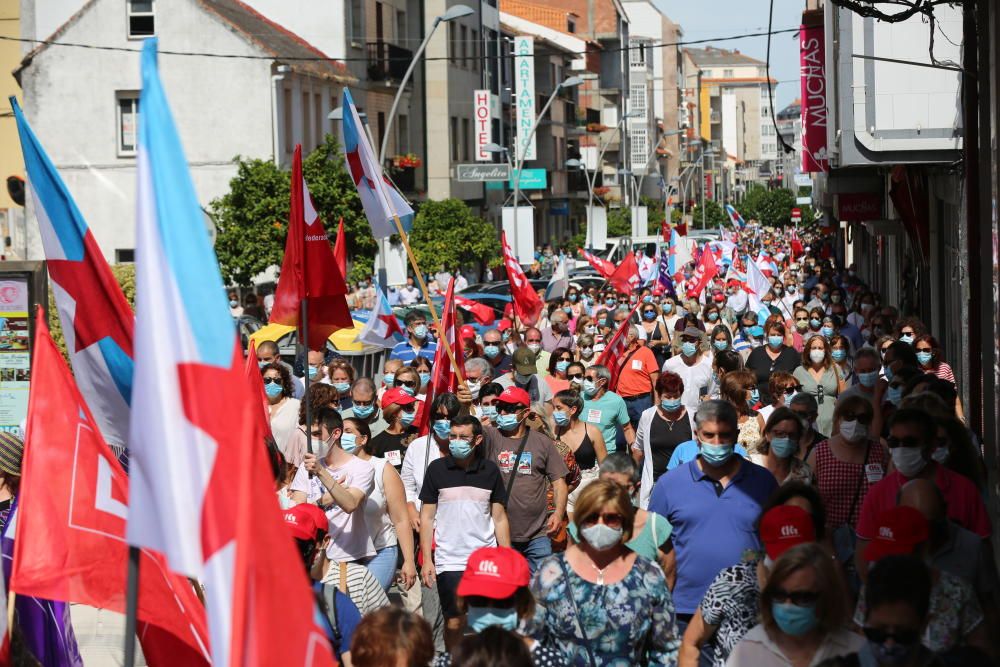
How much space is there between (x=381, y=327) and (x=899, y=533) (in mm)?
10390

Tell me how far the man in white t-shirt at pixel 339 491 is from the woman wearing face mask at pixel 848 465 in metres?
2.29

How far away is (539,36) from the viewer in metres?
72.8

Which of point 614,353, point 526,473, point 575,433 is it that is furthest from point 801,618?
point 614,353

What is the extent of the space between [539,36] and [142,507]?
2764 inches

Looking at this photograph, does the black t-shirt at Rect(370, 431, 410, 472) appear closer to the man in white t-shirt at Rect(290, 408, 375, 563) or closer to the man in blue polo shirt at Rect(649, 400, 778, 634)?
the man in white t-shirt at Rect(290, 408, 375, 563)

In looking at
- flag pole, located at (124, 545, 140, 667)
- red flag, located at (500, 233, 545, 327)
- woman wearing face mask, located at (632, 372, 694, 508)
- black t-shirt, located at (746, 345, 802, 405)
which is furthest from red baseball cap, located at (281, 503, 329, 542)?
red flag, located at (500, 233, 545, 327)

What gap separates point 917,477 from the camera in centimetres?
696

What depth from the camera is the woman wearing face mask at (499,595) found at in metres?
5.31

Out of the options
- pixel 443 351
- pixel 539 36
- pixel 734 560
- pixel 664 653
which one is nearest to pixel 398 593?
pixel 443 351

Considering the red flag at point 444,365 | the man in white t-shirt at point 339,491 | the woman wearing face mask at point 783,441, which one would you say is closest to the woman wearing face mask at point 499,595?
the man in white t-shirt at point 339,491

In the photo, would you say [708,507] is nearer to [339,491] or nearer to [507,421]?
[339,491]

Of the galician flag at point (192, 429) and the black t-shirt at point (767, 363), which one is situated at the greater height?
the galician flag at point (192, 429)

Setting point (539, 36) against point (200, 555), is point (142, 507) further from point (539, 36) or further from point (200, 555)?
point (539, 36)

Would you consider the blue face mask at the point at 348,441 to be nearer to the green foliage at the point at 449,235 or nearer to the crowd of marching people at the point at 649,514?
the crowd of marching people at the point at 649,514
